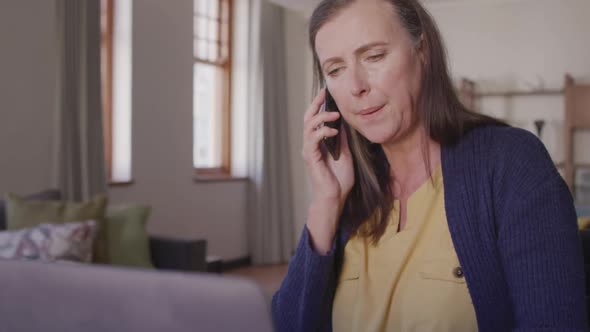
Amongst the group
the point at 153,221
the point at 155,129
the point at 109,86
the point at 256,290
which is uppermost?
the point at 109,86

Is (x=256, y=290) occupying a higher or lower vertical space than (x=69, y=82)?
lower

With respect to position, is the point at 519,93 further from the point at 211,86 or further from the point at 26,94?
the point at 26,94

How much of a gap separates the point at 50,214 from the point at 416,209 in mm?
2308

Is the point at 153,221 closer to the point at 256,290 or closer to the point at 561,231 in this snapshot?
the point at 561,231

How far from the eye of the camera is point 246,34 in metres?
6.02

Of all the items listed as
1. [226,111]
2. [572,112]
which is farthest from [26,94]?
[572,112]

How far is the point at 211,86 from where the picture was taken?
596 centimetres

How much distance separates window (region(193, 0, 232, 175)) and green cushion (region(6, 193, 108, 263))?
2.69 metres

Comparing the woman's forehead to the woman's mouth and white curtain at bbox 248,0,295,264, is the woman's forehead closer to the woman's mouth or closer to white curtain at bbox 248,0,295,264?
the woman's mouth

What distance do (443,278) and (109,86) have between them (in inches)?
169

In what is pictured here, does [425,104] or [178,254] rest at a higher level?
[425,104]

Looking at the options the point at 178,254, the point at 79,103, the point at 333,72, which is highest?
the point at 79,103

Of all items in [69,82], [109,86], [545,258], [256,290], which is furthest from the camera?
[109,86]

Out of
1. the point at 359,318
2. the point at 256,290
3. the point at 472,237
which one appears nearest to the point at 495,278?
the point at 472,237
